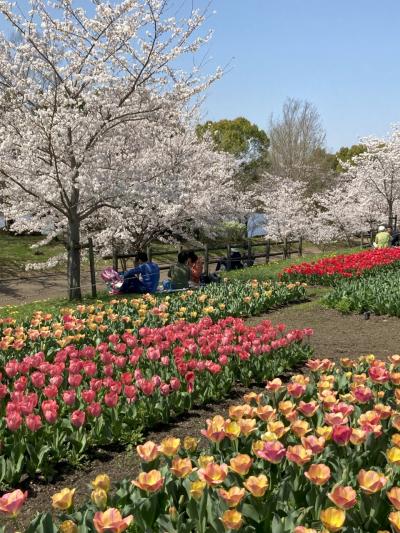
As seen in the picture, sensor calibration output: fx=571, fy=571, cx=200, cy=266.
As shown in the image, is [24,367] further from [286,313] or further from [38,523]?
[286,313]

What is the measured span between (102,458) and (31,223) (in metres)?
11.3

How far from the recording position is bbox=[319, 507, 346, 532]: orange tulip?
6.61 ft

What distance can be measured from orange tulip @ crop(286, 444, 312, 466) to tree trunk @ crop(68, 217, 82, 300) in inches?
408

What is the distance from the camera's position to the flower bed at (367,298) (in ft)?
30.2

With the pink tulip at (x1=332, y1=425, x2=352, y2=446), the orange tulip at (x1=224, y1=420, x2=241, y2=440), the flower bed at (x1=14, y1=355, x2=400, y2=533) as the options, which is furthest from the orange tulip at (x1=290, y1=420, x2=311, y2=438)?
the orange tulip at (x1=224, y1=420, x2=241, y2=440)

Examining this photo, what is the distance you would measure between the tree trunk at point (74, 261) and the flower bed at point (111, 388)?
6.22 meters

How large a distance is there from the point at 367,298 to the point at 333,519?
7931 mm

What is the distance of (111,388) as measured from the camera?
4215mm

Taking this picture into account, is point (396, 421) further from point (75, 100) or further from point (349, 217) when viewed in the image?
point (349, 217)

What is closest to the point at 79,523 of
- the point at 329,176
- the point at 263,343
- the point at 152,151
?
the point at 263,343

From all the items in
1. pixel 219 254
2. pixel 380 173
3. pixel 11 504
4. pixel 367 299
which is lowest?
pixel 219 254

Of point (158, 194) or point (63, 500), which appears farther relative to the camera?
point (158, 194)

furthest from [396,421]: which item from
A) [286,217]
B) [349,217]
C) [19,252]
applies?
[349,217]

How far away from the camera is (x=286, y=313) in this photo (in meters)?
9.89
